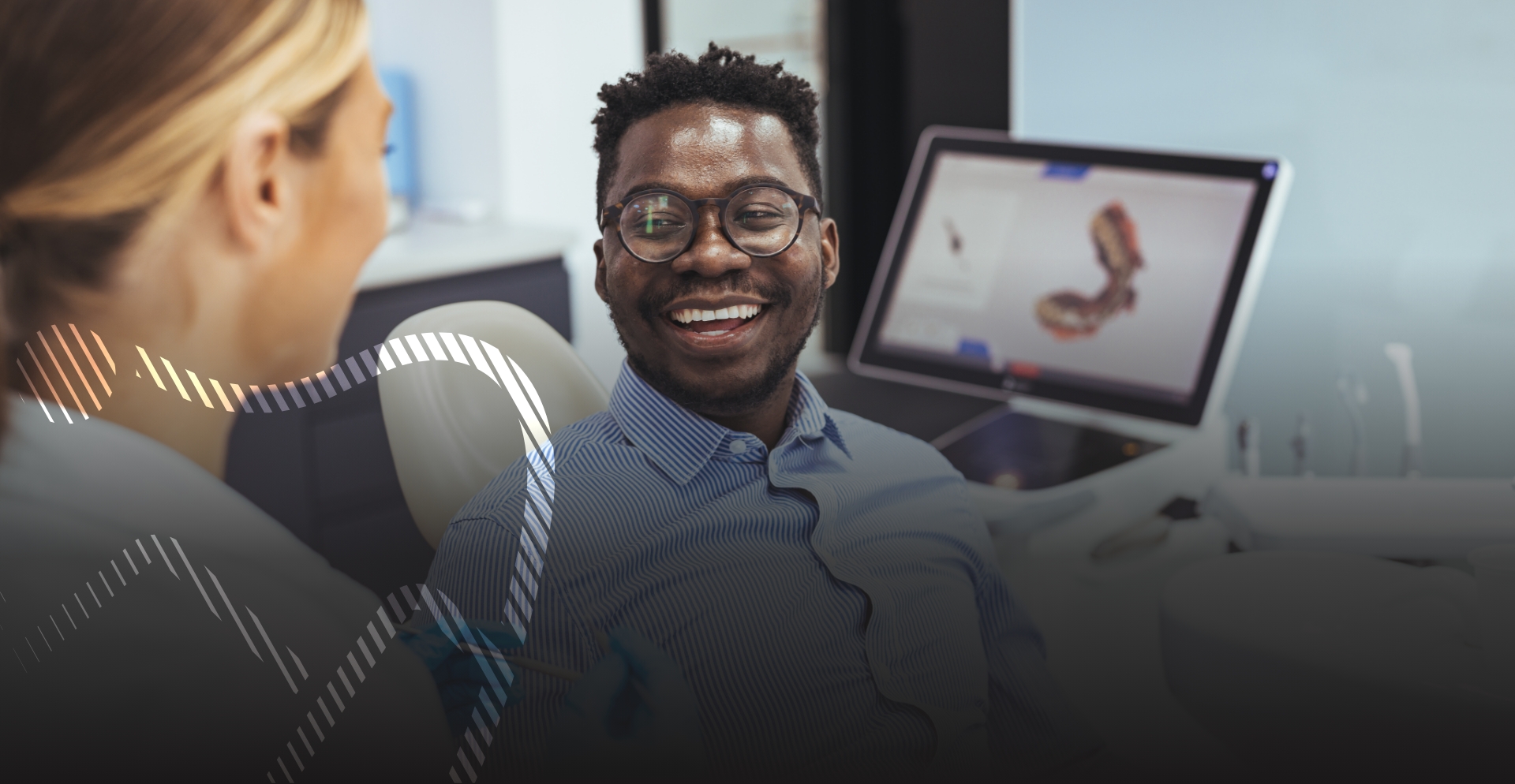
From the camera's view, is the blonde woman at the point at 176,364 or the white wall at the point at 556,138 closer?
the blonde woman at the point at 176,364

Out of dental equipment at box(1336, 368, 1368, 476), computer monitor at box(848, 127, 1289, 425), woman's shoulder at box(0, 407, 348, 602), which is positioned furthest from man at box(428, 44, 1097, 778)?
computer monitor at box(848, 127, 1289, 425)

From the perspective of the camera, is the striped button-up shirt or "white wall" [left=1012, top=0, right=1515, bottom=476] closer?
the striped button-up shirt

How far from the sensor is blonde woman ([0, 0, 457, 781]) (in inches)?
14.9

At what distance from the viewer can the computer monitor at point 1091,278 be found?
1096 millimetres

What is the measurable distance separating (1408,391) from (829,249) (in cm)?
74

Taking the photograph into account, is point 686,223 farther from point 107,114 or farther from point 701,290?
point 107,114

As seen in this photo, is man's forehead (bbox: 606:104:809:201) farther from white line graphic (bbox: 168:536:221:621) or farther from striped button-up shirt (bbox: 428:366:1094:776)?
white line graphic (bbox: 168:536:221:621)

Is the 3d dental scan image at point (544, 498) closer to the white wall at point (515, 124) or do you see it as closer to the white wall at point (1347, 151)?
the white wall at point (515, 124)

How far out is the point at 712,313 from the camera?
1.62 ft

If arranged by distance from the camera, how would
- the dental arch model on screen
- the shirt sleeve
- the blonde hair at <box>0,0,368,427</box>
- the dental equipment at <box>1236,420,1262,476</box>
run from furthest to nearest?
1. the dental arch model on screen
2. the dental equipment at <box>1236,420,1262,476</box>
3. the shirt sleeve
4. the blonde hair at <box>0,0,368,427</box>

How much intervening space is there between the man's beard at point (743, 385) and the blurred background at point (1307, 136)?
0.98 ft

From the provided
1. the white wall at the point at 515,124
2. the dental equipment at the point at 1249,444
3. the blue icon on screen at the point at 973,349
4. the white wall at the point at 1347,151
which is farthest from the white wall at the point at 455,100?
the white wall at the point at 1347,151

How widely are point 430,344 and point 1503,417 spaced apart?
1.04 metres
